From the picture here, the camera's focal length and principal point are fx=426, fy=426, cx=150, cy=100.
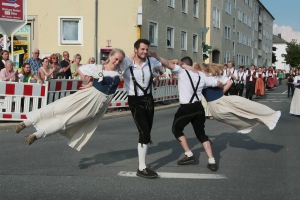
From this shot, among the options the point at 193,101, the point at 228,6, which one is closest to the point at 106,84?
the point at 193,101

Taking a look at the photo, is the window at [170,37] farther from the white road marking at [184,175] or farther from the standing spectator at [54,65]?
the white road marking at [184,175]

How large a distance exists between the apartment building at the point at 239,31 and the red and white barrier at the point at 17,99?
28.9 meters

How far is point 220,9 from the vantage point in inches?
1710

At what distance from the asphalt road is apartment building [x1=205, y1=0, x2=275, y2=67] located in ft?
103

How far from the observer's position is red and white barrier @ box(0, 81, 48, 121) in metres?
11.3

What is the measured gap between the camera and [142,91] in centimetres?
594

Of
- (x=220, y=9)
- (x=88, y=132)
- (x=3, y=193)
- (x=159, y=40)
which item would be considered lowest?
(x=3, y=193)

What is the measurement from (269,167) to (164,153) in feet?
6.25

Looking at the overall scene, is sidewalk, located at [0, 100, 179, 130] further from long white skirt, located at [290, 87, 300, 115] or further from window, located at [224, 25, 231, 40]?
window, located at [224, 25, 231, 40]

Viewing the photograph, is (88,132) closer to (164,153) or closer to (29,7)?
(164,153)

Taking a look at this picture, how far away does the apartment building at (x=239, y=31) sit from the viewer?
41531 millimetres

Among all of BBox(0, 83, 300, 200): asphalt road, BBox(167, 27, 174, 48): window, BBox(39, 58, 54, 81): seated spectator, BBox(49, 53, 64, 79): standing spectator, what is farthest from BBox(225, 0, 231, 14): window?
BBox(0, 83, 300, 200): asphalt road

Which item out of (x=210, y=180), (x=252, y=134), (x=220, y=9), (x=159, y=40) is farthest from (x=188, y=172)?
(x=220, y=9)

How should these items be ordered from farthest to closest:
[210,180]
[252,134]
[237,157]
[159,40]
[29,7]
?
[159,40]
[29,7]
[252,134]
[237,157]
[210,180]
